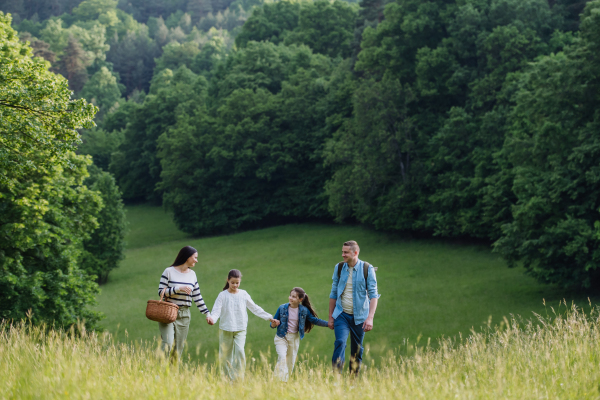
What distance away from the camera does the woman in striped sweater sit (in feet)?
28.2

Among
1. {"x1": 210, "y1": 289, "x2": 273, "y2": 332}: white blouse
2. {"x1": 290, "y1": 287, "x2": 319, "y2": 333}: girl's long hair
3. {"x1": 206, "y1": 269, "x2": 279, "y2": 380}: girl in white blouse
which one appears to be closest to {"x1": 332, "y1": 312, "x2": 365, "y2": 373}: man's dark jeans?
{"x1": 290, "y1": 287, "x2": 319, "y2": 333}: girl's long hair

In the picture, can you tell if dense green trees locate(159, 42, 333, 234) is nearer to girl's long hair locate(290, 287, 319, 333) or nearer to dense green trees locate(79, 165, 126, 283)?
dense green trees locate(79, 165, 126, 283)

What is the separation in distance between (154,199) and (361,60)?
38178 mm

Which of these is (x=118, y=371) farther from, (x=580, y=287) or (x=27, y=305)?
(x=580, y=287)

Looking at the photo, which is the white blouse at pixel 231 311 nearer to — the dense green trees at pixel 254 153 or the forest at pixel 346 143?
the forest at pixel 346 143

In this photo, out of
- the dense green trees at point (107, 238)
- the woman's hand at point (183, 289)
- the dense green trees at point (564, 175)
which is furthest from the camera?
the dense green trees at point (107, 238)

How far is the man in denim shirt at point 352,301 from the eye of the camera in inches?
344

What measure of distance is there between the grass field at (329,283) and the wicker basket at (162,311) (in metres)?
6.28

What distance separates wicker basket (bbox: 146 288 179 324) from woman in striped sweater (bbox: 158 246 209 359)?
36cm

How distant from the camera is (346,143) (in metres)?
42.4

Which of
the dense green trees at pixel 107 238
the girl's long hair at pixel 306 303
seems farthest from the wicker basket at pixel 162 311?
the dense green trees at pixel 107 238

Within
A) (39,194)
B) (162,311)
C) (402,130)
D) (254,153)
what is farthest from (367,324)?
(254,153)

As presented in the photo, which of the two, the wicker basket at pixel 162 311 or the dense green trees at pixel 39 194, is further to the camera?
the dense green trees at pixel 39 194

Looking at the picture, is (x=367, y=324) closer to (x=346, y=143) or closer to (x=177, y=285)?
(x=177, y=285)
